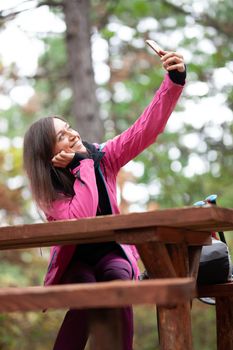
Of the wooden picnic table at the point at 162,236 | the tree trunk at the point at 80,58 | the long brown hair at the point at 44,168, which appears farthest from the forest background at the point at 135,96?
the wooden picnic table at the point at 162,236

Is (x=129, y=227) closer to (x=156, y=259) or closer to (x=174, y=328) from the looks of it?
(x=156, y=259)

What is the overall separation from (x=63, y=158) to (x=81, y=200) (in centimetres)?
30

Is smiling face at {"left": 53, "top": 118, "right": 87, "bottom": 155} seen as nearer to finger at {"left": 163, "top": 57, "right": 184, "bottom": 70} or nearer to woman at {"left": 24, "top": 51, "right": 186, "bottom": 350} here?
woman at {"left": 24, "top": 51, "right": 186, "bottom": 350}

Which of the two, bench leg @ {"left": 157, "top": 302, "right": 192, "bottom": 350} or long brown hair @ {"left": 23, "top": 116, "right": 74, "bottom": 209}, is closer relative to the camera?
bench leg @ {"left": 157, "top": 302, "right": 192, "bottom": 350}

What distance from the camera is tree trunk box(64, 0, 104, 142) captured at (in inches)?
331

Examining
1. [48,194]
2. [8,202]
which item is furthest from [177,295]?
[8,202]

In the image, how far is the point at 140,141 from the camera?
3.75 metres

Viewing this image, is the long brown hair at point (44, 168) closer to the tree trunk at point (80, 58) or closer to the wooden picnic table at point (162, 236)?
the wooden picnic table at point (162, 236)

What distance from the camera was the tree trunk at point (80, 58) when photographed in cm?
840

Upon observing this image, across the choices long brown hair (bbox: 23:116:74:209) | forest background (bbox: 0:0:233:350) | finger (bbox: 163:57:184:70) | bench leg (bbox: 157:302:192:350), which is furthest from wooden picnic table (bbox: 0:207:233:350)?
forest background (bbox: 0:0:233:350)

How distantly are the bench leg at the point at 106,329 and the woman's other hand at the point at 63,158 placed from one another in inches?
58.7

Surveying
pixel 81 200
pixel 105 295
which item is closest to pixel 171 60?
pixel 81 200

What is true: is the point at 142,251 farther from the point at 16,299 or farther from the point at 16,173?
the point at 16,173

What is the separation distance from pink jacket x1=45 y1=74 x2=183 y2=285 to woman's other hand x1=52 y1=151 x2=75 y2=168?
68 mm
